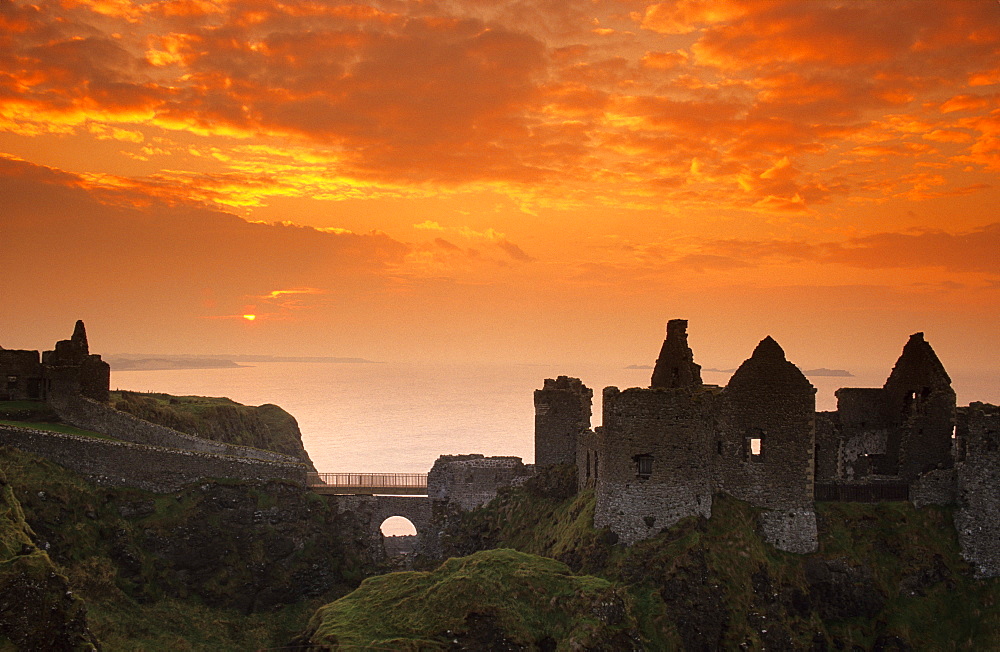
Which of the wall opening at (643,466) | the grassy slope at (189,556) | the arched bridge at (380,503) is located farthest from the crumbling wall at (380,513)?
the wall opening at (643,466)

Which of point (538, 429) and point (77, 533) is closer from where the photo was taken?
point (77, 533)

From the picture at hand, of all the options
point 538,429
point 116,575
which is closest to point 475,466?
point 538,429

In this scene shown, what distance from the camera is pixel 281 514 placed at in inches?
2048

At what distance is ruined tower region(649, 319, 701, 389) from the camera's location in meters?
42.7

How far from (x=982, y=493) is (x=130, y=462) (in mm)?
42574

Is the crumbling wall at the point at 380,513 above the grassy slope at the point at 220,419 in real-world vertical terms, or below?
below

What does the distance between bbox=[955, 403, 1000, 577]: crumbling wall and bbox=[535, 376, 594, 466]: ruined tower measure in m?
19.3

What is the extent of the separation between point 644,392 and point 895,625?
13868mm

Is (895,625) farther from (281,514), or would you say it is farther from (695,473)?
(281,514)

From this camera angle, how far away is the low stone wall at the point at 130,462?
47.2 m

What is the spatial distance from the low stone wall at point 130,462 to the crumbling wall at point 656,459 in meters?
24.1

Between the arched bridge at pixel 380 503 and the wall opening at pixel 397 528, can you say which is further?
the wall opening at pixel 397 528

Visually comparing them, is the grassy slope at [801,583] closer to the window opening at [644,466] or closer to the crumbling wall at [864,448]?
the window opening at [644,466]

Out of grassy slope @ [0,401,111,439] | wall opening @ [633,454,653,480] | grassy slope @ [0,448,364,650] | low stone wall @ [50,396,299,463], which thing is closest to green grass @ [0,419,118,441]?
grassy slope @ [0,401,111,439]
